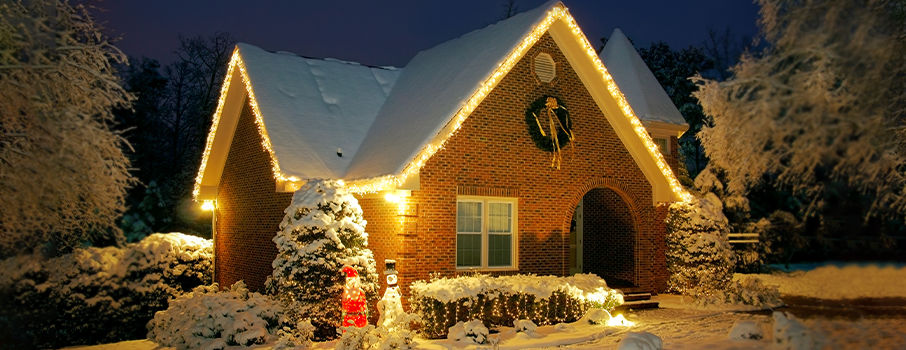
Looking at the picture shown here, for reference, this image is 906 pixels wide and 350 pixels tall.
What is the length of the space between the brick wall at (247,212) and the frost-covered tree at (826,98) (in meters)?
11.3

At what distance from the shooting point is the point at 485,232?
15109 mm

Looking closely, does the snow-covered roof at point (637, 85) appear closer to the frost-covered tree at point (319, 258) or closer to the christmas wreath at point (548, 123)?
the christmas wreath at point (548, 123)

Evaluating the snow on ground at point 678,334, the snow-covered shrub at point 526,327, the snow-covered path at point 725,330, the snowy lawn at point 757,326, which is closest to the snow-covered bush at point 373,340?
the snow on ground at point 678,334

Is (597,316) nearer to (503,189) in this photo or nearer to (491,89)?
(503,189)

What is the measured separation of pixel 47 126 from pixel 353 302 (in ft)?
19.2

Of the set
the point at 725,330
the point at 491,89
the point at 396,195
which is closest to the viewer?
the point at 725,330

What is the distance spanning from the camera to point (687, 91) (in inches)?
1383

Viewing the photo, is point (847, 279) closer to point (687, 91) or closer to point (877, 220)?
point (877, 220)

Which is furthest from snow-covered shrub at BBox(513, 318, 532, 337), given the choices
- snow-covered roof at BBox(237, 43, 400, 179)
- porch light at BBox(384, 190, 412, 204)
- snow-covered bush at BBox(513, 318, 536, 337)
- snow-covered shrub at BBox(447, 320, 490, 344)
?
snow-covered roof at BBox(237, 43, 400, 179)

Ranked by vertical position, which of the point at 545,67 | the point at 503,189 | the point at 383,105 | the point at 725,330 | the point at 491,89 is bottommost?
the point at 725,330

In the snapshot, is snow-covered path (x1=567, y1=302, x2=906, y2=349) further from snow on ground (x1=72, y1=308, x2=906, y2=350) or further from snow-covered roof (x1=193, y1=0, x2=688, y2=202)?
snow-covered roof (x1=193, y1=0, x2=688, y2=202)

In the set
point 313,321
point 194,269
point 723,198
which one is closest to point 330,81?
point 194,269

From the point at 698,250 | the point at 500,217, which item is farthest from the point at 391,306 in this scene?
the point at 698,250

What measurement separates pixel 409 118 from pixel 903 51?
1037 cm
